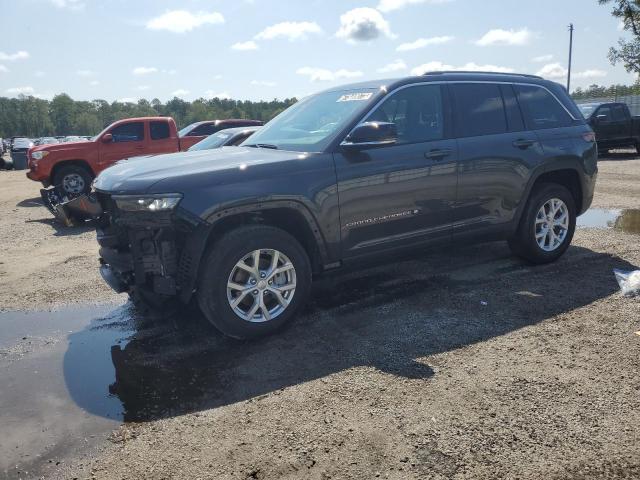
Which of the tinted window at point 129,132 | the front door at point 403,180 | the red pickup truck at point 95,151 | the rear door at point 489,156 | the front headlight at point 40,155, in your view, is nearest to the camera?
the front door at point 403,180

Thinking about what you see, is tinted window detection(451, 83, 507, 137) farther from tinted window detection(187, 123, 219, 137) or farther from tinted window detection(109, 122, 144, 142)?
tinted window detection(187, 123, 219, 137)

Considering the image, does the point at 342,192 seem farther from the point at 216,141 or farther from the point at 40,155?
the point at 40,155

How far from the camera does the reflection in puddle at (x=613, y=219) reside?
7658 millimetres

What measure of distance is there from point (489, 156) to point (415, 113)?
2.88ft

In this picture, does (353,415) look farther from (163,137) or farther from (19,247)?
(163,137)

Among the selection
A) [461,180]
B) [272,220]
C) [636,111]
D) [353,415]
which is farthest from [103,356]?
[636,111]

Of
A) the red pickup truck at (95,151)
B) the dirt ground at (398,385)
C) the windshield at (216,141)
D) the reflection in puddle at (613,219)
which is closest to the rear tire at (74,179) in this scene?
the red pickup truck at (95,151)

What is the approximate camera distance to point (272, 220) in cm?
426

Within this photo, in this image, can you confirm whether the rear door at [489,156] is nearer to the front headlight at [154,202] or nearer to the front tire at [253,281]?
the front tire at [253,281]

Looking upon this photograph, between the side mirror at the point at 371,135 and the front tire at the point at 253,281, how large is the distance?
0.93 m

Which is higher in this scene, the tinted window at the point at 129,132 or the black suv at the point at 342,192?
the tinted window at the point at 129,132

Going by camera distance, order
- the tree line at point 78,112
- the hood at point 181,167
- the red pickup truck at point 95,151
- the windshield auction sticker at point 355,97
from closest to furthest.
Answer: the hood at point 181,167 → the windshield auction sticker at point 355,97 → the red pickup truck at point 95,151 → the tree line at point 78,112

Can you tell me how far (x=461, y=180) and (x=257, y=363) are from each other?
100 inches

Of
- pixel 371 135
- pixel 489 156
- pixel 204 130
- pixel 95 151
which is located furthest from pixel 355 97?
pixel 204 130
